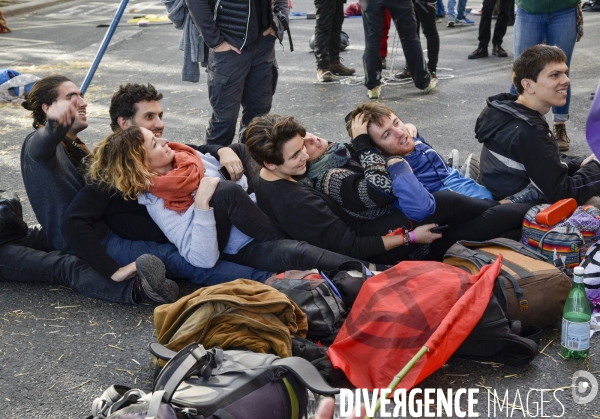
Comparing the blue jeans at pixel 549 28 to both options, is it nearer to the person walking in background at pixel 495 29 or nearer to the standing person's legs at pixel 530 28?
the standing person's legs at pixel 530 28

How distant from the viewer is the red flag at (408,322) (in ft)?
10.0

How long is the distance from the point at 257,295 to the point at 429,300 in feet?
2.45

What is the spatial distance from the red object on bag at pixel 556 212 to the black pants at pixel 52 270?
2194 mm

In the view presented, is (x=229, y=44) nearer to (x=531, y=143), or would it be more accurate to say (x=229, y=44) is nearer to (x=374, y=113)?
(x=374, y=113)

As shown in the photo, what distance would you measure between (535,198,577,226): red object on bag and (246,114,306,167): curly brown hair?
1.32 meters

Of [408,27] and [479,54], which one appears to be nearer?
[408,27]

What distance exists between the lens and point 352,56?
10.9m

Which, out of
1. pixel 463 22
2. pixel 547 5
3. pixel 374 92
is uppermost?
pixel 547 5

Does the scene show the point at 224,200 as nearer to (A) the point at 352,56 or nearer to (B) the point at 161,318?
(B) the point at 161,318

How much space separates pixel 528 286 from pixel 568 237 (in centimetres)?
51

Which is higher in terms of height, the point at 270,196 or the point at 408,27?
the point at 408,27

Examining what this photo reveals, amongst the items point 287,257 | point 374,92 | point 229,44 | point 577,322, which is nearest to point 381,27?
point 374,92

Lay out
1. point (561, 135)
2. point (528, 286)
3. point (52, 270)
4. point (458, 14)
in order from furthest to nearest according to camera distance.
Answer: point (458, 14) < point (561, 135) < point (52, 270) < point (528, 286)

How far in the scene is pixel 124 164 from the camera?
12.8 ft
